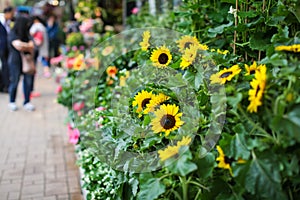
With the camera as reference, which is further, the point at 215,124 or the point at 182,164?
the point at 215,124

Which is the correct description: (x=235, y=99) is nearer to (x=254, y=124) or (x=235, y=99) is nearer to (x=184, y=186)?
(x=254, y=124)

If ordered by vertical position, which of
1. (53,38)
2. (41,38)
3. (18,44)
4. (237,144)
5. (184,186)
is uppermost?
(237,144)

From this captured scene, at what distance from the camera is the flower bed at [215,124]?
162cm

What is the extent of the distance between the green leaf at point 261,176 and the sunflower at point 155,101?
642mm

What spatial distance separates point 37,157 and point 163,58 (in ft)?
8.58

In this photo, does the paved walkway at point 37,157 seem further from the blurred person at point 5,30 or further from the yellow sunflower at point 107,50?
the yellow sunflower at point 107,50

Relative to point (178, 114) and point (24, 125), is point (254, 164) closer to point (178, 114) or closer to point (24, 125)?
point (178, 114)

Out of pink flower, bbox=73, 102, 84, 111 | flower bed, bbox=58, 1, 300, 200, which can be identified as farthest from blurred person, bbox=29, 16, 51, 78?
flower bed, bbox=58, 1, 300, 200

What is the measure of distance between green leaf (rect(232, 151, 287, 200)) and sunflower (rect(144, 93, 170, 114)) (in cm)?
64

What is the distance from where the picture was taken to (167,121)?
6.53 ft

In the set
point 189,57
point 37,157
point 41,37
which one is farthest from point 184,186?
point 41,37

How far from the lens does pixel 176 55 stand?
2557 mm

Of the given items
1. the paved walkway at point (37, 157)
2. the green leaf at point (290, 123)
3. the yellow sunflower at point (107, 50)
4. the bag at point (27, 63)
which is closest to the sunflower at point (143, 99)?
the green leaf at point (290, 123)

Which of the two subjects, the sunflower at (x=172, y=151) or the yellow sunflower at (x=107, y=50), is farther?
the yellow sunflower at (x=107, y=50)
